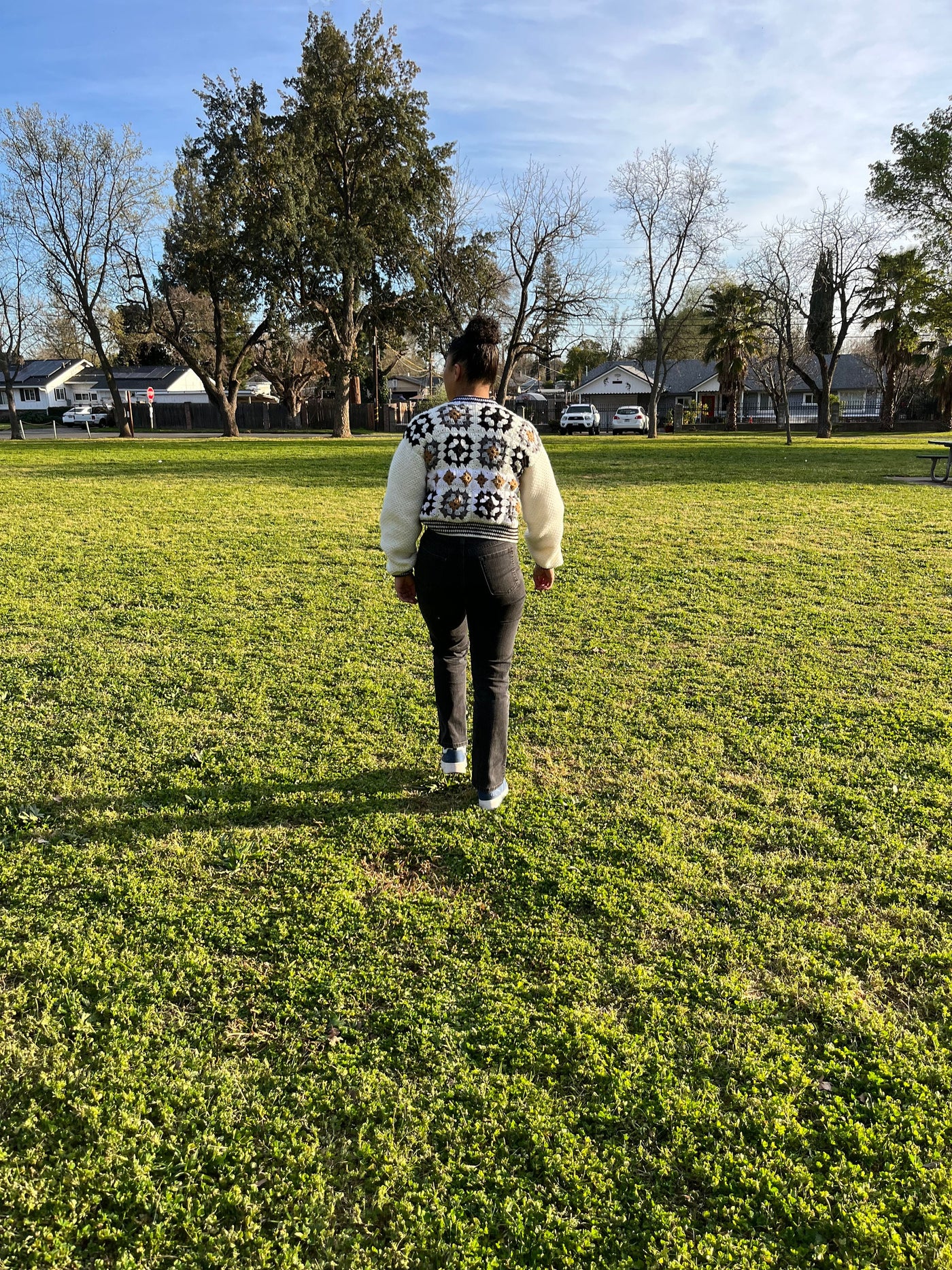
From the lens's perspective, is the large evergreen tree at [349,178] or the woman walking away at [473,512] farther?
the large evergreen tree at [349,178]

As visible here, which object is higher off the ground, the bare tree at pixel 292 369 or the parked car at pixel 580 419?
the bare tree at pixel 292 369

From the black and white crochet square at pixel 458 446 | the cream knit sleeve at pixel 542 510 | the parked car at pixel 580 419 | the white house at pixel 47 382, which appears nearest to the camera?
the black and white crochet square at pixel 458 446

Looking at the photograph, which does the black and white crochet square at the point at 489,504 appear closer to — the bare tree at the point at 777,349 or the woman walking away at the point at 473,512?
the woman walking away at the point at 473,512

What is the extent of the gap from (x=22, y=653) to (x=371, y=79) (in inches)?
1289

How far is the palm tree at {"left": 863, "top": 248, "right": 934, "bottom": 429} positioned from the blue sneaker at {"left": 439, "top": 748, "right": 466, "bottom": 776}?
26.5 m

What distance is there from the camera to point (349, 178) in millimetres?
30984

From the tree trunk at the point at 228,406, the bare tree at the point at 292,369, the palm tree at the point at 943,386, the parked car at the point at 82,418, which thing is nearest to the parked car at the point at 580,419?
the bare tree at the point at 292,369

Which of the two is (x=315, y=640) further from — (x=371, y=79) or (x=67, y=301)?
(x=67, y=301)

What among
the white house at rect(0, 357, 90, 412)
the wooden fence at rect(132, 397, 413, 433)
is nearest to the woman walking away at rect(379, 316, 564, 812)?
the wooden fence at rect(132, 397, 413, 433)

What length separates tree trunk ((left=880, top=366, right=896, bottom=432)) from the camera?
150 ft

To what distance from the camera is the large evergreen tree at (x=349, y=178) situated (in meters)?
28.7

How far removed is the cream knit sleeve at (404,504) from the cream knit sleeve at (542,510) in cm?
40

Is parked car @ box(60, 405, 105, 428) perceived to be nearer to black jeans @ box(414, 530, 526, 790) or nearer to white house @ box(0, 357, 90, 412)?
white house @ box(0, 357, 90, 412)

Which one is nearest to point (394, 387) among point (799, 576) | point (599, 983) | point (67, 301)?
point (67, 301)
